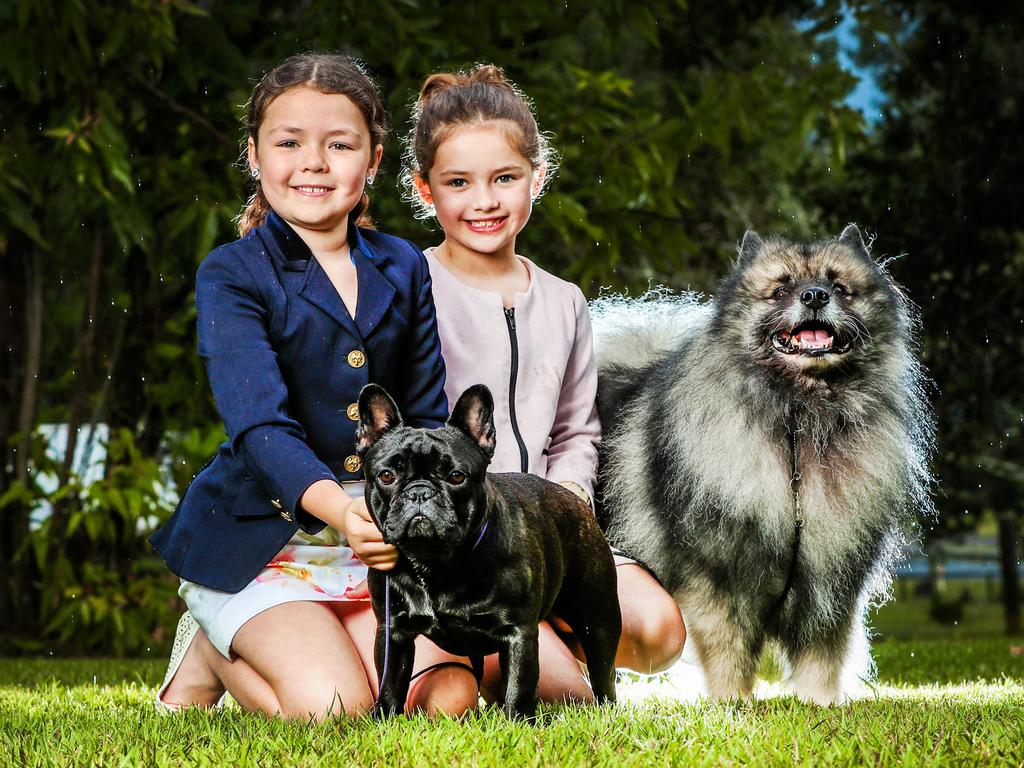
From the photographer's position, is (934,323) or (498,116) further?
(934,323)

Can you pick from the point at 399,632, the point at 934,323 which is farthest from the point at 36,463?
the point at 934,323

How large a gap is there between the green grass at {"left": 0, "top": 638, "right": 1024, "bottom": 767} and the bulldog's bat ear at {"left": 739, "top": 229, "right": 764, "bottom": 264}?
1.47 m

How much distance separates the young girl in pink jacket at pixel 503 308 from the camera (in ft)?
12.5

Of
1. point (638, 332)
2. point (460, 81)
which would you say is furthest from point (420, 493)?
point (638, 332)

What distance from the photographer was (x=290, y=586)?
3.38 m

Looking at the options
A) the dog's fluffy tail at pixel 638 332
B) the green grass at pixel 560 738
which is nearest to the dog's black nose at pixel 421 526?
the green grass at pixel 560 738

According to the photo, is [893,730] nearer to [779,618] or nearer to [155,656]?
[779,618]

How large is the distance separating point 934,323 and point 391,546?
8.28 m

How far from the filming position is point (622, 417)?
462cm

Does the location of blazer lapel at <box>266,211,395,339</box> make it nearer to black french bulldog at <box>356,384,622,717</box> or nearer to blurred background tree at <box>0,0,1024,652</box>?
black french bulldog at <box>356,384,622,717</box>

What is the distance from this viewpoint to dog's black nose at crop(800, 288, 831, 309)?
3762 mm

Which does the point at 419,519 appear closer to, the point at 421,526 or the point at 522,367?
the point at 421,526

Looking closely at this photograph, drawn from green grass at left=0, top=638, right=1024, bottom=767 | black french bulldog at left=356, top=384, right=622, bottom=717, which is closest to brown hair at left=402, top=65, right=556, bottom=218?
black french bulldog at left=356, top=384, right=622, bottom=717

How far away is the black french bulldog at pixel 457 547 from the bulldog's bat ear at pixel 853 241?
5.27 ft
